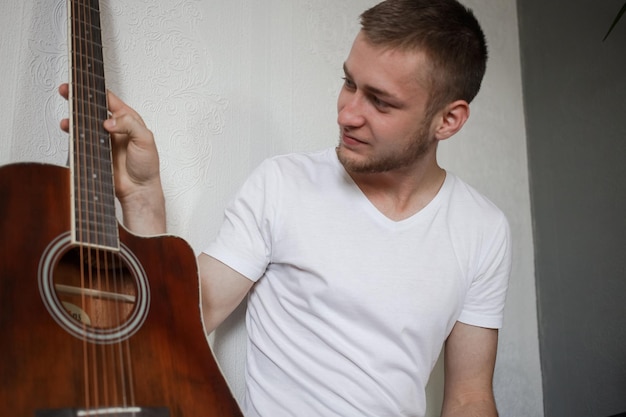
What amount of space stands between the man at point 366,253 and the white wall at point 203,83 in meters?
0.13

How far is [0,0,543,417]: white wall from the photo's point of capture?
37.8 inches

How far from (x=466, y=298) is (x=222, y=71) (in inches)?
27.1

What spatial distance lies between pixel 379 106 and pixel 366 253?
27 centimetres

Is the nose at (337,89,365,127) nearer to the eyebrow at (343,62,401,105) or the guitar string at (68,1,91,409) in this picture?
the eyebrow at (343,62,401,105)

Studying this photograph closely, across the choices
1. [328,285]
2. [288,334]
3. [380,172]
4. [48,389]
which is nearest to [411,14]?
[380,172]

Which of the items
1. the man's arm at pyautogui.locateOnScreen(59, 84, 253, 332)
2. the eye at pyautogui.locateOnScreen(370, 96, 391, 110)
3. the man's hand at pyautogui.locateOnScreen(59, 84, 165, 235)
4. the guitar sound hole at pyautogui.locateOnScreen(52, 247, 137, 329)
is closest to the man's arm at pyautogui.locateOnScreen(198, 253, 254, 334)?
the man's arm at pyautogui.locateOnScreen(59, 84, 253, 332)

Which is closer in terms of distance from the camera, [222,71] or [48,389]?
[48,389]

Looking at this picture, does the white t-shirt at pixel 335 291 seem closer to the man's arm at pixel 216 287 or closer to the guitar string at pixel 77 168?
the man's arm at pixel 216 287

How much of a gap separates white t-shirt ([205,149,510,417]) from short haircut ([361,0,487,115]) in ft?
0.80

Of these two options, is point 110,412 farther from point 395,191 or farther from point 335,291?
point 395,191

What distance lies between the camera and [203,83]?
1.18 meters

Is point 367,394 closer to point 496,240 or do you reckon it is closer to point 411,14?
point 496,240

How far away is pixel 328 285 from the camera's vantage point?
1.03 metres

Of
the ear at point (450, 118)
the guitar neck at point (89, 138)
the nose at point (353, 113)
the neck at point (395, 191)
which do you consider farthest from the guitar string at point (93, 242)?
the ear at point (450, 118)
